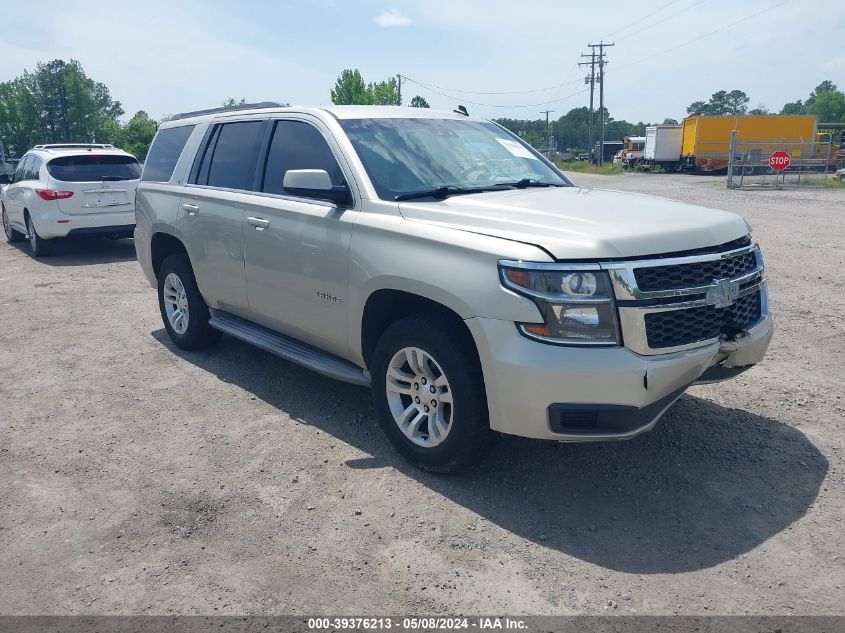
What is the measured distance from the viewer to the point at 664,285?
3439 millimetres

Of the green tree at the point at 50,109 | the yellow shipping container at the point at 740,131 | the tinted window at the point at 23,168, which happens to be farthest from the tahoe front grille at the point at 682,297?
the green tree at the point at 50,109

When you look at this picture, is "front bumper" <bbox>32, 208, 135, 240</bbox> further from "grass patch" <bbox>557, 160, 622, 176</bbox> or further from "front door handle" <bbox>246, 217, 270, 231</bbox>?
"grass patch" <bbox>557, 160, 622, 176</bbox>

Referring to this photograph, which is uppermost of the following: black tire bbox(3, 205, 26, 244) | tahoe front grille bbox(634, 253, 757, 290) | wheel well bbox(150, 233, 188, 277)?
tahoe front grille bbox(634, 253, 757, 290)

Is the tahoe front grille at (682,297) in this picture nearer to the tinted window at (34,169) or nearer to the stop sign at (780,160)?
the tinted window at (34,169)

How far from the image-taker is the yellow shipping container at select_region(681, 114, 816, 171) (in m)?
39.9

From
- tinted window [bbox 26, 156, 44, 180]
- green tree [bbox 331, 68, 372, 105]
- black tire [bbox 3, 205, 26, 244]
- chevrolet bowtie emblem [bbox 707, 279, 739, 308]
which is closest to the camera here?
chevrolet bowtie emblem [bbox 707, 279, 739, 308]

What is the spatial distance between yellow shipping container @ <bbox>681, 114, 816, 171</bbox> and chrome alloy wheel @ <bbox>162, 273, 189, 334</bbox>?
38.7 meters

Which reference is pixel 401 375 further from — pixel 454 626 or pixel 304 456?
pixel 454 626

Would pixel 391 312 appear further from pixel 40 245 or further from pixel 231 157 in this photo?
pixel 40 245

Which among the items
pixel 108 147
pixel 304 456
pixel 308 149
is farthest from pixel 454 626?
pixel 108 147

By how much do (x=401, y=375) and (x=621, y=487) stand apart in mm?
1330

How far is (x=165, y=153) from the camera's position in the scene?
6555mm

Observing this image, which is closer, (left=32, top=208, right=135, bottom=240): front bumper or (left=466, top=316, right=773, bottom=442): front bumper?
(left=466, top=316, right=773, bottom=442): front bumper

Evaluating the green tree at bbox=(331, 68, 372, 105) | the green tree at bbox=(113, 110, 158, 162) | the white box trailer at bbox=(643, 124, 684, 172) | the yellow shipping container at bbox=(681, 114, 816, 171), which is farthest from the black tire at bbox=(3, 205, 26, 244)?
the green tree at bbox=(113, 110, 158, 162)
